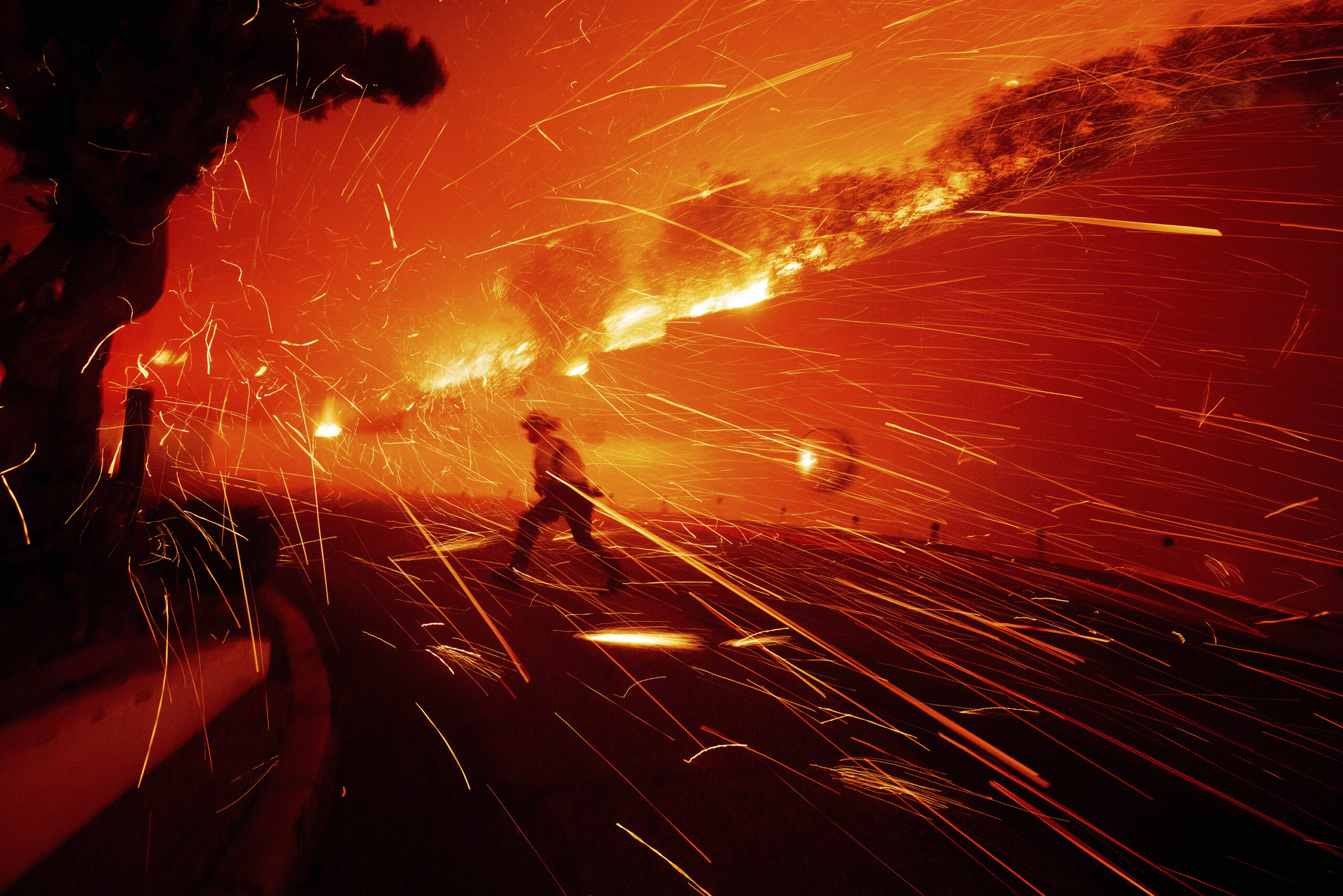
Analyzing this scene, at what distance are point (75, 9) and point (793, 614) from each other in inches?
278

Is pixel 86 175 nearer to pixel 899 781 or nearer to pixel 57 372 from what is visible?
pixel 57 372

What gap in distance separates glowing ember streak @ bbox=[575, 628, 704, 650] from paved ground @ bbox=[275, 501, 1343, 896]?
0.11 metres

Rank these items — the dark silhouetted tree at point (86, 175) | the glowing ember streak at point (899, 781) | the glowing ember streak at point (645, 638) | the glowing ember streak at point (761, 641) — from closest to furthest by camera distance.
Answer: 1. the dark silhouetted tree at point (86, 175)
2. the glowing ember streak at point (899, 781)
3. the glowing ember streak at point (645, 638)
4. the glowing ember streak at point (761, 641)

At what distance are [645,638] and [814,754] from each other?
225 cm

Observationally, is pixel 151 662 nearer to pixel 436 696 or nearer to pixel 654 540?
pixel 436 696

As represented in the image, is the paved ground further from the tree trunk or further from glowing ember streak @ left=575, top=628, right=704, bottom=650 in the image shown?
the tree trunk

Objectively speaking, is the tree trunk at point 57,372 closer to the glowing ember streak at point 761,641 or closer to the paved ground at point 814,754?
the paved ground at point 814,754

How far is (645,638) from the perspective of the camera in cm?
495

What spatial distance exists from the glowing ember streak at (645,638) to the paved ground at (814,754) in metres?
0.11

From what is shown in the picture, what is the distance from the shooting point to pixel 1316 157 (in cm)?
648

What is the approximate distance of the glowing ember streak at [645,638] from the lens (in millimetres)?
4754

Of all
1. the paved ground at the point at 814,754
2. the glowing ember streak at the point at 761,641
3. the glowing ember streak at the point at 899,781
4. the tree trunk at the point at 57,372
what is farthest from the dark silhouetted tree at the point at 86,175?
the glowing ember streak at the point at 761,641

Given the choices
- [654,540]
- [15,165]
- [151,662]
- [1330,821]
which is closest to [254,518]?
[151,662]

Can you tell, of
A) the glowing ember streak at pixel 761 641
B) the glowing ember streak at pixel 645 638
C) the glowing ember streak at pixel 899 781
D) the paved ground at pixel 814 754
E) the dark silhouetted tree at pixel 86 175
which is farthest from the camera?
the glowing ember streak at pixel 761 641
